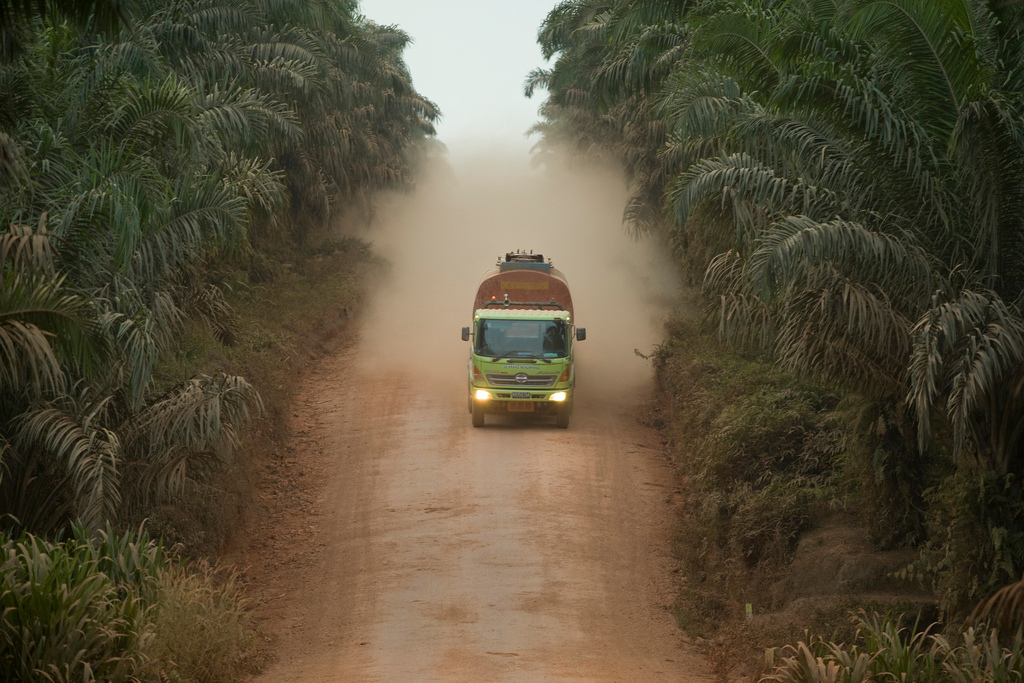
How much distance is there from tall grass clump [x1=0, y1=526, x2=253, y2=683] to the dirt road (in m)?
1.07

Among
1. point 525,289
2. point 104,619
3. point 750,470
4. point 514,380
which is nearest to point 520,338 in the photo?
point 514,380

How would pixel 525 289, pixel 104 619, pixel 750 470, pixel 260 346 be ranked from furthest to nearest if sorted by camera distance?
pixel 260 346, pixel 525 289, pixel 750 470, pixel 104 619

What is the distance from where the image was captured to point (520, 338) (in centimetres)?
1991

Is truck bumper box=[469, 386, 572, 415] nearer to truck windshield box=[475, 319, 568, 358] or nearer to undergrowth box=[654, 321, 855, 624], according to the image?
truck windshield box=[475, 319, 568, 358]

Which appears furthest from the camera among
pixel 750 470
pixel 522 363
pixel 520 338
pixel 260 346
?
pixel 260 346

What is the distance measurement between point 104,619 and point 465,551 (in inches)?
254

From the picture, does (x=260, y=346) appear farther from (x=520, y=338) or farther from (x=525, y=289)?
(x=520, y=338)

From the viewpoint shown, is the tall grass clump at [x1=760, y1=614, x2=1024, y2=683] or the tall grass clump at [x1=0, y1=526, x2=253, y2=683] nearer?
the tall grass clump at [x1=760, y1=614, x2=1024, y2=683]

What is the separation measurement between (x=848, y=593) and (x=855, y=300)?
11.3 ft

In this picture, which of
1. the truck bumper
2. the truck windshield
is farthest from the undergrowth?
the truck windshield

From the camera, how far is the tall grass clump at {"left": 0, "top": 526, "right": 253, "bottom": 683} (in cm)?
795

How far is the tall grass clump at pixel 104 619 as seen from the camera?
7945mm

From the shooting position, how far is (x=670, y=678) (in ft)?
35.9

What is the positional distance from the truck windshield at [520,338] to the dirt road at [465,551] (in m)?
1.54
